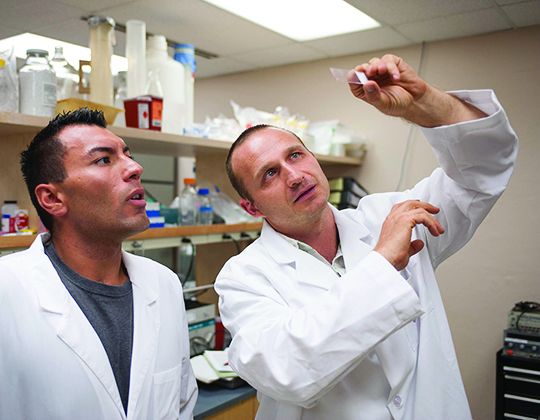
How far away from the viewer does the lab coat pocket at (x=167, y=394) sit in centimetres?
116

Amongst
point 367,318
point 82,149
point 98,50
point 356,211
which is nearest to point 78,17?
point 98,50

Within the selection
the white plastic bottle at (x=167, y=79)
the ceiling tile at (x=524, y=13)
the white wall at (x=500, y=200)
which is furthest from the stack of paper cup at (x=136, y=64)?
the ceiling tile at (x=524, y=13)

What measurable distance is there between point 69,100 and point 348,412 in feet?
4.32

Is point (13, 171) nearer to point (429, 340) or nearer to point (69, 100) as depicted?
point (69, 100)

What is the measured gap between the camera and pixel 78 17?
7.65 feet

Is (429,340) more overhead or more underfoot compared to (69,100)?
more underfoot

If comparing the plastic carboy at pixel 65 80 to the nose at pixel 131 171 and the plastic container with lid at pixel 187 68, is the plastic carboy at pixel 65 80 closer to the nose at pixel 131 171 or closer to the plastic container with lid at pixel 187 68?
the plastic container with lid at pixel 187 68

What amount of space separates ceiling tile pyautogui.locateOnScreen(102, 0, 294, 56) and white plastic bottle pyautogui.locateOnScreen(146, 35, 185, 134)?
23cm

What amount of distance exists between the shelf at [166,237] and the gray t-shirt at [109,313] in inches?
13.8

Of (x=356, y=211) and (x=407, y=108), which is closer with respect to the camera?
(x=407, y=108)

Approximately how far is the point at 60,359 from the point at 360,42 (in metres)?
2.41

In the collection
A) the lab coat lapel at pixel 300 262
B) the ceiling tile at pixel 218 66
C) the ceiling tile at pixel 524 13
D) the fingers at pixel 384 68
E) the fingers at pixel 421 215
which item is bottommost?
the lab coat lapel at pixel 300 262

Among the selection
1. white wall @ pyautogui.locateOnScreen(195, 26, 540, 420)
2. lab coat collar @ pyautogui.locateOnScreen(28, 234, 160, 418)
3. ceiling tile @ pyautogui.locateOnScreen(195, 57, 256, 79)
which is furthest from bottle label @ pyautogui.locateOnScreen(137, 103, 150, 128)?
white wall @ pyautogui.locateOnScreen(195, 26, 540, 420)

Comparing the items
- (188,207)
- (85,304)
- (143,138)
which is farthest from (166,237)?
(85,304)
